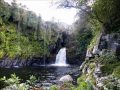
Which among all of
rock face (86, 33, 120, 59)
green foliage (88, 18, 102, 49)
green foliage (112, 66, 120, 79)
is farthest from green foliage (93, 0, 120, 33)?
green foliage (112, 66, 120, 79)

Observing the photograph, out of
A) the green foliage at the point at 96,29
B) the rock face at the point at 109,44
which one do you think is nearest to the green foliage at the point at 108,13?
the rock face at the point at 109,44

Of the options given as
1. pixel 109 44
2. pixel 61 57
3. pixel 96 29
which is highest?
pixel 96 29

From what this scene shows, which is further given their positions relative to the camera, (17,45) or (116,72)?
(17,45)

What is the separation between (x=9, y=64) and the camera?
43.4 meters

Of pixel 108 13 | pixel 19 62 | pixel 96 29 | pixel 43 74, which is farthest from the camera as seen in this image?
pixel 19 62

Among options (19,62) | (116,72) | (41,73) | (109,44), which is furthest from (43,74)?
(116,72)

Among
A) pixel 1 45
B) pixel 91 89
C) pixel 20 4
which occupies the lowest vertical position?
pixel 91 89

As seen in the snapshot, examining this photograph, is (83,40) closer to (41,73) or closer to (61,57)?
(61,57)

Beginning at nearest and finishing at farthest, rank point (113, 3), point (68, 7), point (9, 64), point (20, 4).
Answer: point (113, 3) → point (68, 7) → point (9, 64) → point (20, 4)

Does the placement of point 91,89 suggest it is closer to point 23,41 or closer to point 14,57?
point 14,57

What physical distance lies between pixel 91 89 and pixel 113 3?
8.38 metres

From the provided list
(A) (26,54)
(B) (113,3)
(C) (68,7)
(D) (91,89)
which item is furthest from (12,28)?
(D) (91,89)

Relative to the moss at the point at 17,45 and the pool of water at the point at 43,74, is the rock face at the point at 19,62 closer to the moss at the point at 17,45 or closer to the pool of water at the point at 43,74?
the moss at the point at 17,45

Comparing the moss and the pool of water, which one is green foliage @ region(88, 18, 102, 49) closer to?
the pool of water
